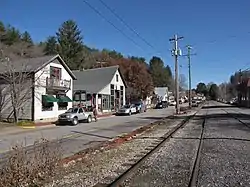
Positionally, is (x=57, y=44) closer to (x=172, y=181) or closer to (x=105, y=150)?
(x=105, y=150)

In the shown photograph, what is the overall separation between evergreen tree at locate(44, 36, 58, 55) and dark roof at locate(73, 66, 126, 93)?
2236cm

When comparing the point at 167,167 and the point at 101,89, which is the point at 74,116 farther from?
the point at 167,167

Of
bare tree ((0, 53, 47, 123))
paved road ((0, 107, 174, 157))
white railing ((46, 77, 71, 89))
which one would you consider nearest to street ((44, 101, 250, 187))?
paved road ((0, 107, 174, 157))

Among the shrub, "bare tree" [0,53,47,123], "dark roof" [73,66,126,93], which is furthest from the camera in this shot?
"dark roof" [73,66,126,93]

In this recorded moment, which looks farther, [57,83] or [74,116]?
[57,83]

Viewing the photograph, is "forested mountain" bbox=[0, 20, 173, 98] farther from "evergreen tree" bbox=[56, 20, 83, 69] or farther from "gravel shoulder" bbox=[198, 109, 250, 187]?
"gravel shoulder" bbox=[198, 109, 250, 187]

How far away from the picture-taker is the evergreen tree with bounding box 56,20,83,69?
8031cm

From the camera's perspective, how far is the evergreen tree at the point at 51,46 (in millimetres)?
82000

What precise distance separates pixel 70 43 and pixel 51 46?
18.3 feet

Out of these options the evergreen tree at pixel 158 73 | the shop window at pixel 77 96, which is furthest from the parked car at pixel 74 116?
the evergreen tree at pixel 158 73

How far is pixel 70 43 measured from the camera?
8212 cm

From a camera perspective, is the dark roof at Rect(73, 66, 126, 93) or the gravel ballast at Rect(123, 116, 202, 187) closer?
the gravel ballast at Rect(123, 116, 202, 187)

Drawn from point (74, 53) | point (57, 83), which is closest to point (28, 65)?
point (57, 83)

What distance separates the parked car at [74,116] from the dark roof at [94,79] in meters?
18.7
